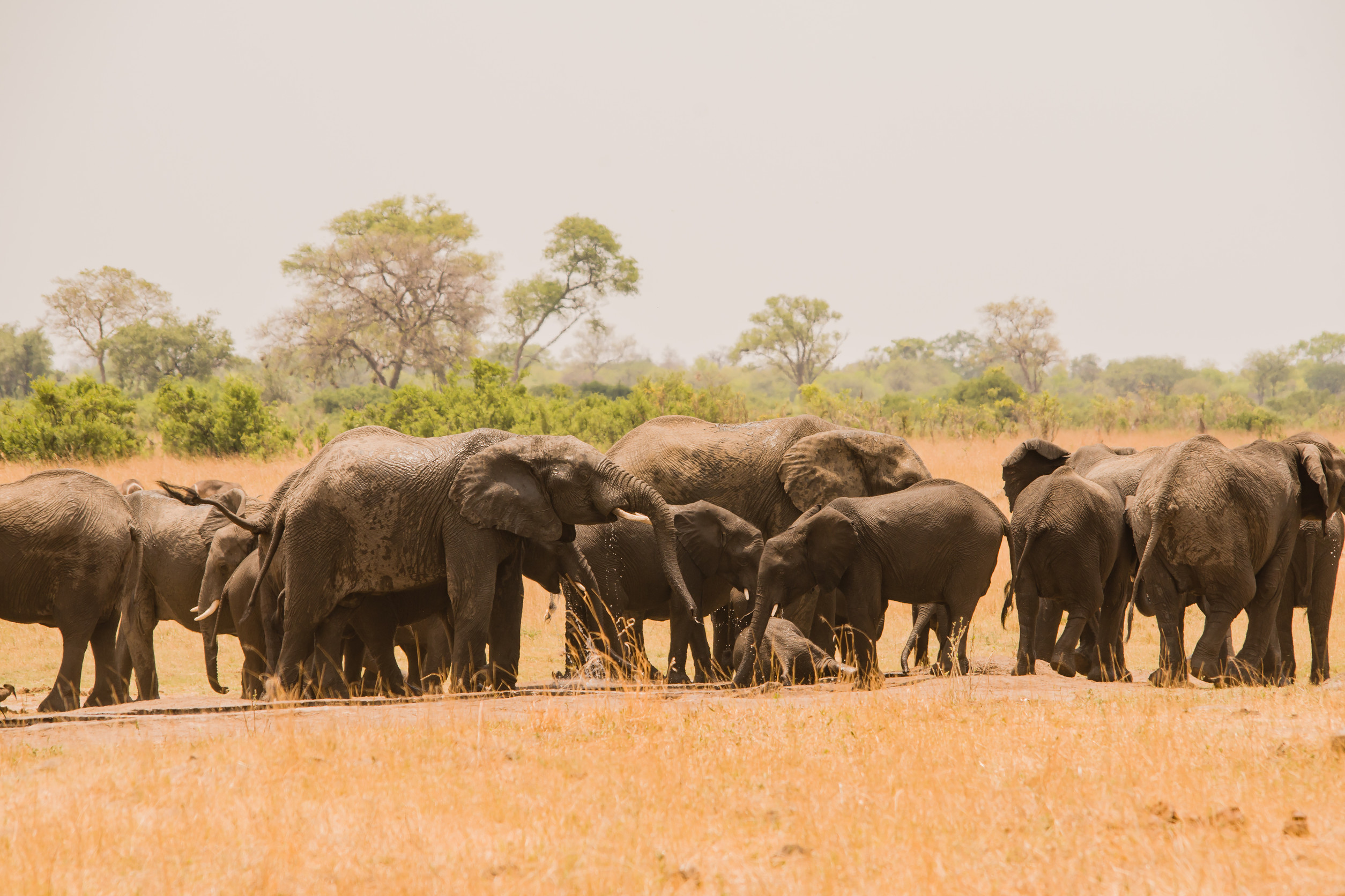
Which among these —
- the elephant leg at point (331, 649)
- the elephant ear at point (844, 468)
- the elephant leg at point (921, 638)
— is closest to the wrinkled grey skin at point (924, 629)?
the elephant leg at point (921, 638)

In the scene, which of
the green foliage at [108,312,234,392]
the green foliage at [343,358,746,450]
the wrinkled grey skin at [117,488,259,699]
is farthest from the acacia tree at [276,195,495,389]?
the wrinkled grey skin at [117,488,259,699]

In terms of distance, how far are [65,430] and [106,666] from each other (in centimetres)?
1910

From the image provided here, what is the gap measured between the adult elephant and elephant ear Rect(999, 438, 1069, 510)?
4.94m

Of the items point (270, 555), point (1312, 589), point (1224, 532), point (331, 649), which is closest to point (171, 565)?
point (270, 555)

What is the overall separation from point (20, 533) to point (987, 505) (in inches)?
325

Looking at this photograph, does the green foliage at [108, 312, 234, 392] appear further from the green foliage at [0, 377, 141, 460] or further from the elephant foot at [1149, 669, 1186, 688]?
the elephant foot at [1149, 669, 1186, 688]

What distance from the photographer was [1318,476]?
9.89 metres

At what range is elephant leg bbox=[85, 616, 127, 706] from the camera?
11055mm

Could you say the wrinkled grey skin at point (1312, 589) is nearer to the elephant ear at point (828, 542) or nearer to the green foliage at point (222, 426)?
the elephant ear at point (828, 542)

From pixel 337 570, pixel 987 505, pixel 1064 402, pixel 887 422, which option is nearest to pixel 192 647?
pixel 337 570

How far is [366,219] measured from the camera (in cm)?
5950

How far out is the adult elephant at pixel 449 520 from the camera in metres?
9.66

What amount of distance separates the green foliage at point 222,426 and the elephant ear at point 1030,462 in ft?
63.7

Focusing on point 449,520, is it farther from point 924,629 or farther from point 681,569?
point 924,629
